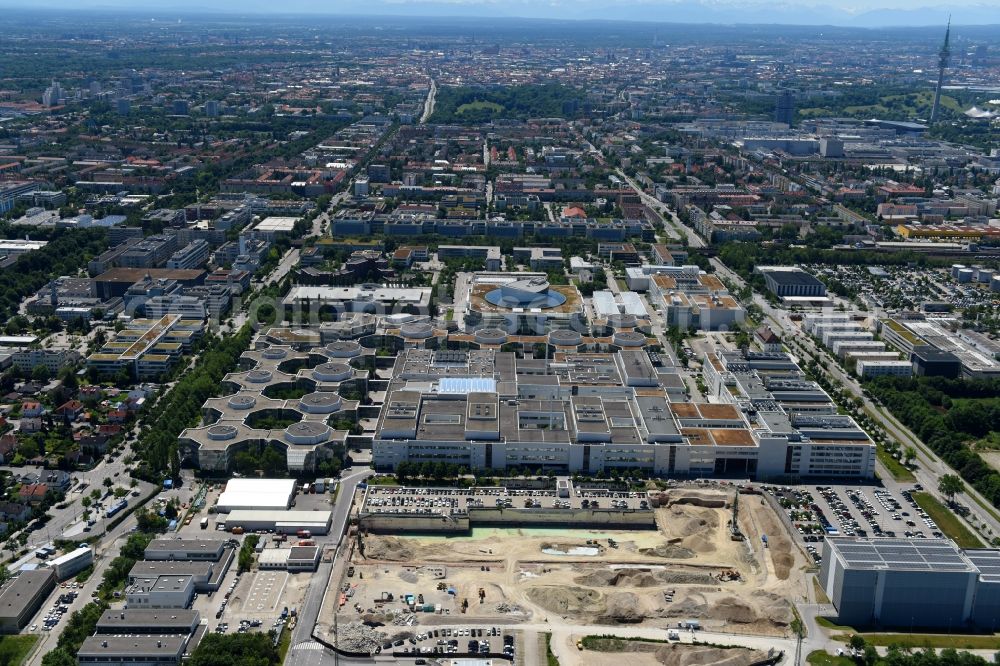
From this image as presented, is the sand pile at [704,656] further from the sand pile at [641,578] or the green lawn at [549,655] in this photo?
the sand pile at [641,578]

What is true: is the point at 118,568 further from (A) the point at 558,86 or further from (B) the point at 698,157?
(A) the point at 558,86

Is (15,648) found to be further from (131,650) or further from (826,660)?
(826,660)

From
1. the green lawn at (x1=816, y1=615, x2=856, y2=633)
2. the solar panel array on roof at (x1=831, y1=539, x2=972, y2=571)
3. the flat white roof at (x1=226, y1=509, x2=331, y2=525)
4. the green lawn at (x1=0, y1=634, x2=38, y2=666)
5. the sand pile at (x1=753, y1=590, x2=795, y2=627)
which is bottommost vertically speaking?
the green lawn at (x1=816, y1=615, x2=856, y2=633)

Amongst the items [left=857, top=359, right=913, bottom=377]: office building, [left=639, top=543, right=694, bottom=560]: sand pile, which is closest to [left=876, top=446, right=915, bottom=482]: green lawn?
[left=857, top=359, right=913, bottom=377]: office building

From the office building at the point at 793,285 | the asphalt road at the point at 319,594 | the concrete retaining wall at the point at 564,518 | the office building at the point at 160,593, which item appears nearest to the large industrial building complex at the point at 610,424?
the asphalt road at the point at 319,594

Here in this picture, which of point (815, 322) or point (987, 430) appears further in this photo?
point (815, 322)

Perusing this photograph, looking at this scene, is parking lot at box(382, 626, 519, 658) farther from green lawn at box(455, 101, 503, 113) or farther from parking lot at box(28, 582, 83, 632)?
green lawn at box(455, 101, 503, 113)

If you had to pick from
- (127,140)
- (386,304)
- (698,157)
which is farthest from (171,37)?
(386,304)
